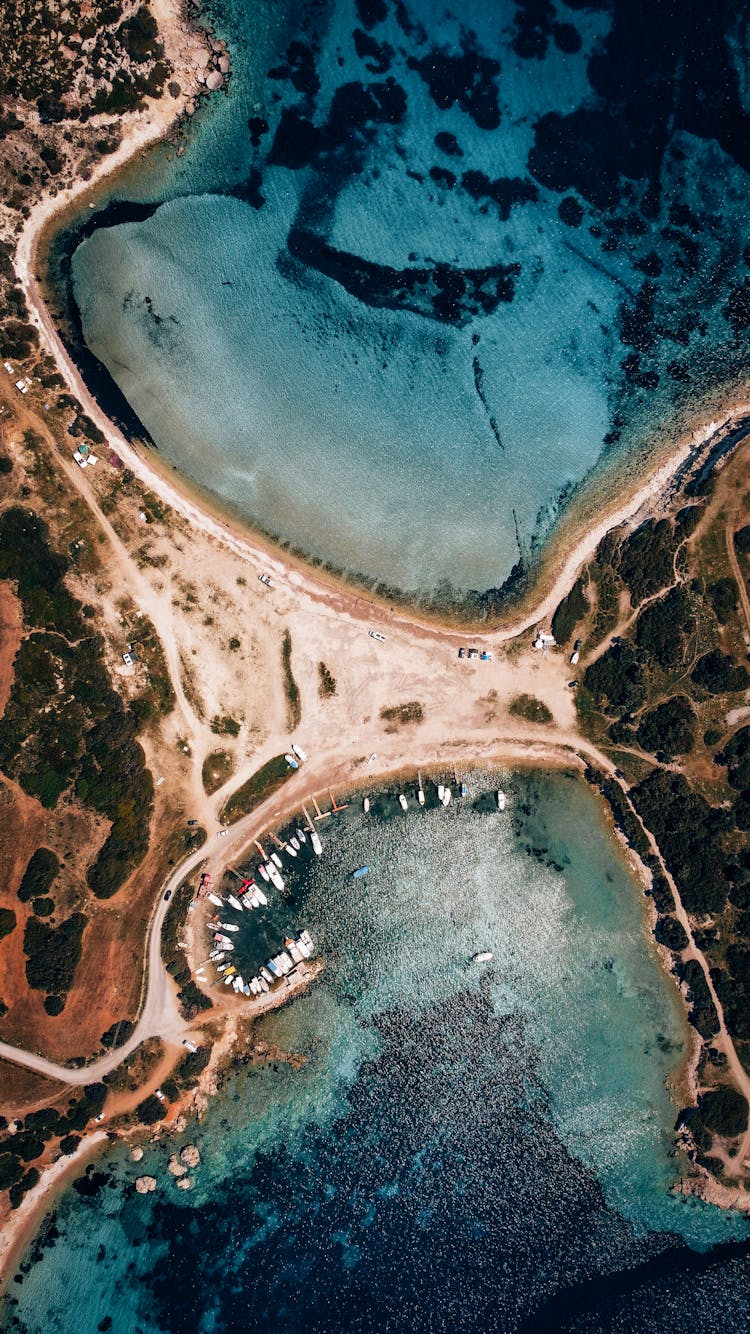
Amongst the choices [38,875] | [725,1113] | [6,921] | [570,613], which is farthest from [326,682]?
[725,1113]

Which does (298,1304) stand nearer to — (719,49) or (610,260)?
(610,260)

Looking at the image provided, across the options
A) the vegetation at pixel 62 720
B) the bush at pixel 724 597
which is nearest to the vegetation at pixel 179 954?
the vegetation at pixel 62 720

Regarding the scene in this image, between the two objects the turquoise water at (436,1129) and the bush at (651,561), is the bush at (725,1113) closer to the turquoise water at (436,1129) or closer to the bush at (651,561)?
the turquoise water at (436,1129)

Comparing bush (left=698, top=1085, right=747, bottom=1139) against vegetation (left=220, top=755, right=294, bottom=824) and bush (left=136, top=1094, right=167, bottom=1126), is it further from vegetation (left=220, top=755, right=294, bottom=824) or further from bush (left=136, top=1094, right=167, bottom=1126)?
bush (left=136, top=1094, right=167, bottom=1126)

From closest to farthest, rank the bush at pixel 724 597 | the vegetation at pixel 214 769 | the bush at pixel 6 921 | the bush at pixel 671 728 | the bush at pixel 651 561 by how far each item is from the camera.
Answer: the bush at pixel 6 921 < the bush at pixel 724 597 < the bush at pixel 671 728 < the bush at pixel 651 561 < the vegetation at pixel 214 769

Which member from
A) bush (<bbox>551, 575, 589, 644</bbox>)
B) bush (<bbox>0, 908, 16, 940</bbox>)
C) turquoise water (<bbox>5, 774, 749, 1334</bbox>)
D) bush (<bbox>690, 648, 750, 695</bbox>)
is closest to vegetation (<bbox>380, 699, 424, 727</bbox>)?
turquoise water (<bbox>5, 774, 749, 1334</bbox>)

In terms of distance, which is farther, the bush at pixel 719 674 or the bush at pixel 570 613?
the bush at pixel 570 613
